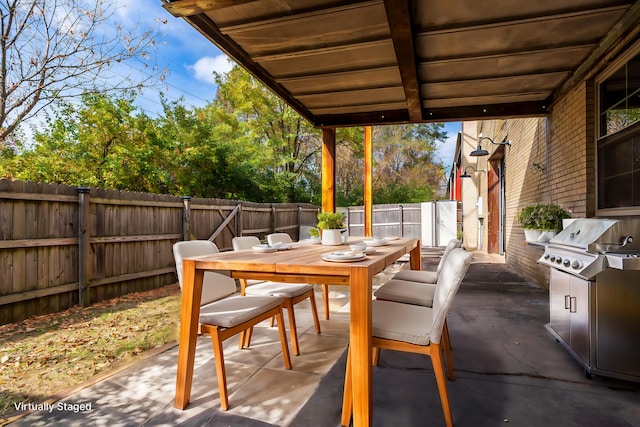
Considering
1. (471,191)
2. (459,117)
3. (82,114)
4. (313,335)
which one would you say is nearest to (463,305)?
(313,335)

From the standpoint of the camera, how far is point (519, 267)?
5777 mm

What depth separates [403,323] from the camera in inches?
69.1

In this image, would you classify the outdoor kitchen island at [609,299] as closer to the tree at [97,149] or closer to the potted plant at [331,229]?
the potted plant at [331,229]

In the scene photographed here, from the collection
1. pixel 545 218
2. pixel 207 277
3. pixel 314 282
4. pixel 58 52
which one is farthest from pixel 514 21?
pixel 58 52

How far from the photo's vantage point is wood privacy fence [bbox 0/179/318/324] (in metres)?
3.25

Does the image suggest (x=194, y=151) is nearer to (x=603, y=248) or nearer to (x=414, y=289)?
(x=414, y=289)

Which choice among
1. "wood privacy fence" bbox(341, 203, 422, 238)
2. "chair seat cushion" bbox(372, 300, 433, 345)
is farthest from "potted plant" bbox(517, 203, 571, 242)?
"wood privacy fence" bbox(341, 203, 422, 238)

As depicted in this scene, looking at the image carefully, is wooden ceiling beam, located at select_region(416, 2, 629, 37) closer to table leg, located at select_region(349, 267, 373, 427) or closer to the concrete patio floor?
table leg, located at select_region(349, 267, 373, 427)

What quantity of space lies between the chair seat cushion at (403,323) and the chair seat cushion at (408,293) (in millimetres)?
265

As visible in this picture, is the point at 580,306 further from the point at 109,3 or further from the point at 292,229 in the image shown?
the point at 292,229

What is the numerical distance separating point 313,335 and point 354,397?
4.74ft

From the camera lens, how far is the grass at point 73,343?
2.08 m

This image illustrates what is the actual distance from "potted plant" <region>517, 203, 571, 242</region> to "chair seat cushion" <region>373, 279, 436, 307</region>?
5.68 feet

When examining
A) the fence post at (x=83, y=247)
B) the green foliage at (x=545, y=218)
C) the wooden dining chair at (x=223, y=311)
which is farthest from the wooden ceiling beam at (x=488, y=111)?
the fence post at (x=83, y=247)
